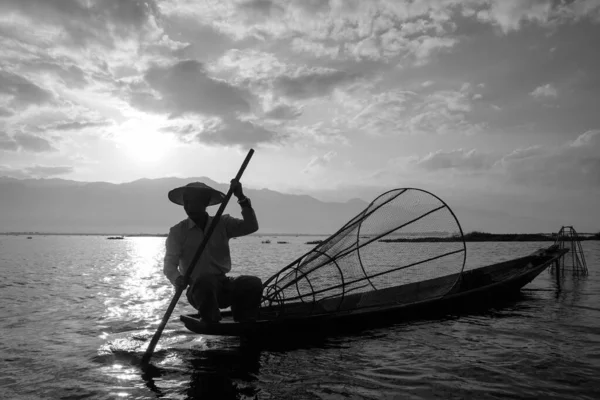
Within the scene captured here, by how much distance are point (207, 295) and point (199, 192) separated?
1462 mm

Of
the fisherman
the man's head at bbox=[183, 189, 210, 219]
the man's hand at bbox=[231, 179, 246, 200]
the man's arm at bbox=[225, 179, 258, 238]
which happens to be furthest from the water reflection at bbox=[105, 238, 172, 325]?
the man's hand at bbox=[231, 179, 246, 200]

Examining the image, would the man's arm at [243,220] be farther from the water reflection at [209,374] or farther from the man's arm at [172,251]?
the water reflection at [209,374]

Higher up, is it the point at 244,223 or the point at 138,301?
the point at 244,223

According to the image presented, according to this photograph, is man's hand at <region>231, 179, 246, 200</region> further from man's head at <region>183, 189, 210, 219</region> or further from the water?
the water

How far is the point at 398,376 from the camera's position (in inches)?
197

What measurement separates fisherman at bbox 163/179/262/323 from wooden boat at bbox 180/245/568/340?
23 centimetres

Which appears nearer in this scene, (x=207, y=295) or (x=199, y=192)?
(x=207, y=295)

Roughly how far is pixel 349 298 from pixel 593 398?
15.2 ft

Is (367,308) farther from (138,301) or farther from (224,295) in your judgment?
(138,301)

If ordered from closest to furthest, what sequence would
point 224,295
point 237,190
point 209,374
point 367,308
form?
point 209,374 < point 237,190 < point 224,295 < point 367,308

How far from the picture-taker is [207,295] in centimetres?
538

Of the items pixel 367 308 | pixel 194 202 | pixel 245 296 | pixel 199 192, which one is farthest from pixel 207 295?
pixel 367 308

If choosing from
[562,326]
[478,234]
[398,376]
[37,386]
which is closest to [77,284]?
[37,386]

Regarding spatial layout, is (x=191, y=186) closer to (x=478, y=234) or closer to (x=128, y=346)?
(x=128, y=346)
